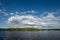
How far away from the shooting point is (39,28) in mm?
7328
